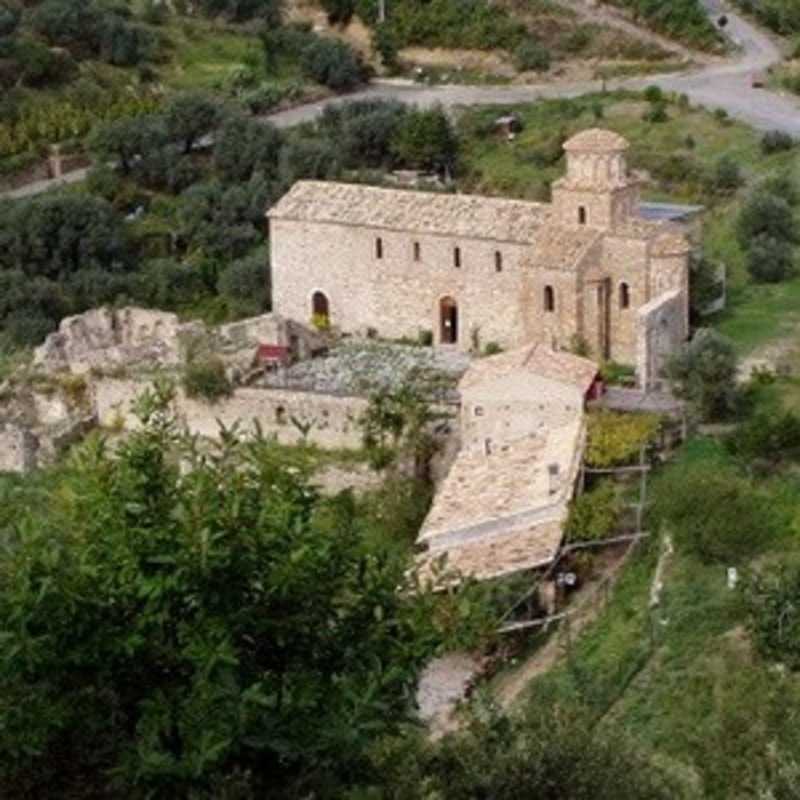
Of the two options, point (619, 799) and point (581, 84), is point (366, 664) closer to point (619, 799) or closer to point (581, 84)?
point (619, 799)

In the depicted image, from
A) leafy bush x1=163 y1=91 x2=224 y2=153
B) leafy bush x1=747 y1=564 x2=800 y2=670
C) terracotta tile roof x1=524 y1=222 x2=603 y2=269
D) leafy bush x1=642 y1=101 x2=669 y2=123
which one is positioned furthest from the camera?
leafy bush x1=163 y1=91 x2=224 y2=153

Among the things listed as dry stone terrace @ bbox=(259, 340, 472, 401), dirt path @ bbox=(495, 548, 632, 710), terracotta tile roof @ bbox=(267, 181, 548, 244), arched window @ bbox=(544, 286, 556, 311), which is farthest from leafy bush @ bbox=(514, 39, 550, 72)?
dirt path @ bbox=(495, 548, 632, 710)

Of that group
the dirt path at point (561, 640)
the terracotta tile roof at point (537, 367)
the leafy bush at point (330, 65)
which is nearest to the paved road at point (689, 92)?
the leafy bush at point (330, 65)

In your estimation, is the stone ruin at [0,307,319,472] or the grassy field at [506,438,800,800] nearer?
the grassy field at [506,438,800,800]

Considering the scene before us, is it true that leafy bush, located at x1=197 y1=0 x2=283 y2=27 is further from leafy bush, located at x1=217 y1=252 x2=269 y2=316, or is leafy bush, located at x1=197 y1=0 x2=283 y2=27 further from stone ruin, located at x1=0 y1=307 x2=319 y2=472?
stone ruin, located at x1=0 y1=307 x2=319 y2=472

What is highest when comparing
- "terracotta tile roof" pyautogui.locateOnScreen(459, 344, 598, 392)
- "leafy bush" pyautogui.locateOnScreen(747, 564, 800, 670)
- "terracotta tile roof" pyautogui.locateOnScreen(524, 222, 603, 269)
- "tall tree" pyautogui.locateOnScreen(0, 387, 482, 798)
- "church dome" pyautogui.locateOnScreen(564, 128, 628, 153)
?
"tall tree" pyautogui.locateOnScreen(0, 387, 482, 798)

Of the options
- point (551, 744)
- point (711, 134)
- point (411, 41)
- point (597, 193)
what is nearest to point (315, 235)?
point (597, 193)

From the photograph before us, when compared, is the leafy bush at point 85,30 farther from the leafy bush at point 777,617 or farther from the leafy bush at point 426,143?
the leafy bush at point 777,617
